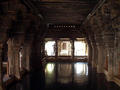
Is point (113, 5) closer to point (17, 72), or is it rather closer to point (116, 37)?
point (116, 37)

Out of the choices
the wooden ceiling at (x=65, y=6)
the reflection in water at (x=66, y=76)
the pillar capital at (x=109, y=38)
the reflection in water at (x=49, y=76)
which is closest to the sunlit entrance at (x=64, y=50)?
the reflection in water at (x=66, y=76)

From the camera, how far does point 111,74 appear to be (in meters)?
7.35

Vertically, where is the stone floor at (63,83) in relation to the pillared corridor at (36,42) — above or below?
below

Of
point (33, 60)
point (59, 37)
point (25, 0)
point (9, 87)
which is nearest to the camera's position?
point (25, 0)

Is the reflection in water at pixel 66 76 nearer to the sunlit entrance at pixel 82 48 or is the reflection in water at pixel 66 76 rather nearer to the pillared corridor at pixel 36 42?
the pillared corridor at pixel 36 42

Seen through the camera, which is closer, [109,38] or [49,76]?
[109,38]

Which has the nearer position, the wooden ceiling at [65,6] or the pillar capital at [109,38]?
the wooden ceiling at [65,6]

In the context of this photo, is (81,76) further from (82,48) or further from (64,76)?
(82,48)

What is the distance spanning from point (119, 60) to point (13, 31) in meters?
5.03

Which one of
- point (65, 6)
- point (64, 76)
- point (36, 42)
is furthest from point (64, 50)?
point (65, 6)

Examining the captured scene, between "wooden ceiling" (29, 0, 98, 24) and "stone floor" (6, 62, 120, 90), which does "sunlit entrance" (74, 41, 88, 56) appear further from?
"wooden ceiling" (29, 0, 98, 24)

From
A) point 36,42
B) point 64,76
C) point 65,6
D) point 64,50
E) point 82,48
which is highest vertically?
point 65,6

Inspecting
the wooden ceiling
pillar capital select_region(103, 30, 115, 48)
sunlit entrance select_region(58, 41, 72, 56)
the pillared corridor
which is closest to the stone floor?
the pillared corridor

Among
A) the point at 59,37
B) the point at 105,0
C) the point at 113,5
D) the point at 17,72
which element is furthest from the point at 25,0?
the point at 59,37
